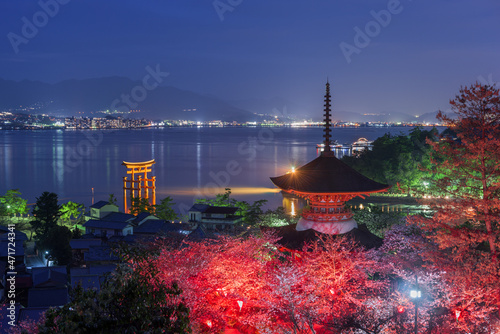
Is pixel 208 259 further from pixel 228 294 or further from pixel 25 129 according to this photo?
pixel 25 129

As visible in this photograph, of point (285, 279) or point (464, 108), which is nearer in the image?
point (285, 279)

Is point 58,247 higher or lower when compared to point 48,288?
higher

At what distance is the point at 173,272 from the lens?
833 cm

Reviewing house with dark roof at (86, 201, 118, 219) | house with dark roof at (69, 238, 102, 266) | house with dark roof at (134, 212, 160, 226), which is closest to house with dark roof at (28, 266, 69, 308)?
house with dark roof at (69, 238, 102, 266)

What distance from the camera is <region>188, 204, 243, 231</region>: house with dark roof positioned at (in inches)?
920

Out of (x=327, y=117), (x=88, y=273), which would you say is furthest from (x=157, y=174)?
(x=327, y=117)

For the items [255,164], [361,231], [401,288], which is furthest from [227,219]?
[255,164]

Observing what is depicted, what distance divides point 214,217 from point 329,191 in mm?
14137

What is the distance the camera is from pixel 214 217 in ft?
77.8

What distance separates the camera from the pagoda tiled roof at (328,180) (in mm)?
10273

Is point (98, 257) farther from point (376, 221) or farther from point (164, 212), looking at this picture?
point (376, 221)

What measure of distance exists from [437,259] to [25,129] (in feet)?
601

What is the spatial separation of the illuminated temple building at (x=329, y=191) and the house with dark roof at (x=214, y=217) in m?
12.8

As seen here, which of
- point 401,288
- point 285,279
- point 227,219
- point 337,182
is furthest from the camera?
point 227,219
